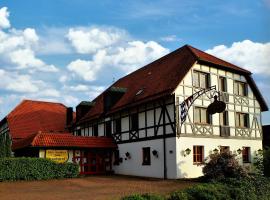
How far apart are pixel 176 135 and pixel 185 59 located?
5945 millimetres

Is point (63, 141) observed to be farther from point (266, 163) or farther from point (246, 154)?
point (266, 163)

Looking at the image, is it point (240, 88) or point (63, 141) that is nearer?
point (63, 141)

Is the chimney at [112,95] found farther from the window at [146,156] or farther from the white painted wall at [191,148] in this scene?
the white painted wall at [191,148]

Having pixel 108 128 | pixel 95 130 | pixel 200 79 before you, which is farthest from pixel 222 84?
pixel 95 130

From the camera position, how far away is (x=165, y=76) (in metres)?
27.0

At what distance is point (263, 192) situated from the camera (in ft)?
60.6

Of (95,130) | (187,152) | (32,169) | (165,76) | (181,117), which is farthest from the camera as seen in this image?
(95,130)

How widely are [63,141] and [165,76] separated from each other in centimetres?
870

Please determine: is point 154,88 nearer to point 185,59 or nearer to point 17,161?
point 185,59

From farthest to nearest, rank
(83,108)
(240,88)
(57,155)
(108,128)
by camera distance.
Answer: (83,108), (108,128), (240,88), (57,155)

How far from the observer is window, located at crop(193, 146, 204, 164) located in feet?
81.9

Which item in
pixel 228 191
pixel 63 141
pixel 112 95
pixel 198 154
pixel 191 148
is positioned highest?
pixel 112 95

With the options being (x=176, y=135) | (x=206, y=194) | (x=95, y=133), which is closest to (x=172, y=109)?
(x=176, y=135)

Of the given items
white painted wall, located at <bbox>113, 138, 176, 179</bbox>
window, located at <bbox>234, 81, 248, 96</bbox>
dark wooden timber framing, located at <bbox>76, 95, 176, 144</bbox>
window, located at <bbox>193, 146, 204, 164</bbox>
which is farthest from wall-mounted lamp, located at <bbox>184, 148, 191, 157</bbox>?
window, located at <bbox>234, 81, 248, 96</bbox>
